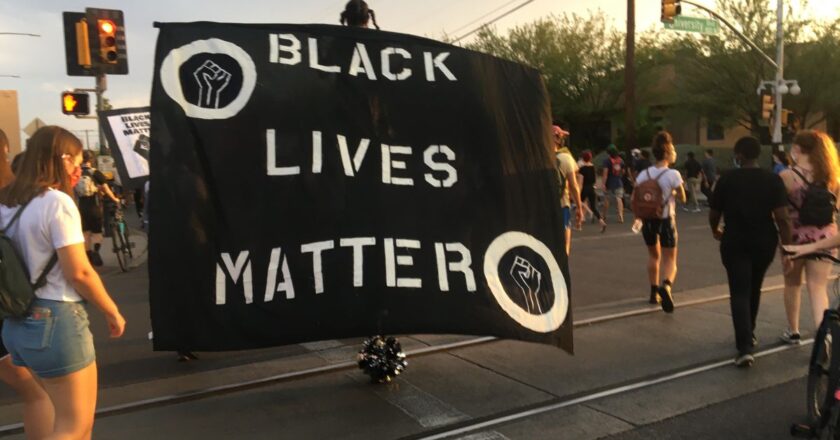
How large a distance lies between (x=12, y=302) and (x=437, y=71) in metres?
2.50

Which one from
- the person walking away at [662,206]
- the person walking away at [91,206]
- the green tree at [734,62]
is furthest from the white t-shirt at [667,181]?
the green tree at [734,62]

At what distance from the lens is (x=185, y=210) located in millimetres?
3326

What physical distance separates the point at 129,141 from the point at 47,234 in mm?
4912

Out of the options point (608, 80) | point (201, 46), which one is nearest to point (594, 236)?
point (201, 46)

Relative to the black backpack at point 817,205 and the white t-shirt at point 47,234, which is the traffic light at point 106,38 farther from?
the black backpack at point 817,205

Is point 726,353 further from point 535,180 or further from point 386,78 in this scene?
point 386,78

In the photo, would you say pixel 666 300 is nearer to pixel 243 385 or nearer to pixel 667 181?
pixel 667 181

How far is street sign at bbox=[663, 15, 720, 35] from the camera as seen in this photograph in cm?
1834

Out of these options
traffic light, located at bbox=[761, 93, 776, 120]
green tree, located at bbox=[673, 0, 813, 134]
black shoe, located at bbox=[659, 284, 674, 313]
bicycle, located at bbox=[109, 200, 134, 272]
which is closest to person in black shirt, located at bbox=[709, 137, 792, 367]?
black shoe, located at bbox=[659, 284, 674, 313]

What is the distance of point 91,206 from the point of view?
9953mm

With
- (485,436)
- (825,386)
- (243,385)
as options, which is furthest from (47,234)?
(825,386)

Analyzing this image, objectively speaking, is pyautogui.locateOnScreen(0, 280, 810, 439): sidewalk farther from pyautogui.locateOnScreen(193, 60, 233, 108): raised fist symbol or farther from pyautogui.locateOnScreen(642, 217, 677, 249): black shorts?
pyautogui.locateOnScreen(193, 60, 233, 108): raised fist symbol

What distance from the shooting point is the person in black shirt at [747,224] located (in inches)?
196

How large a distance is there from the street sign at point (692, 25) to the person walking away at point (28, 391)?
18.1 m
